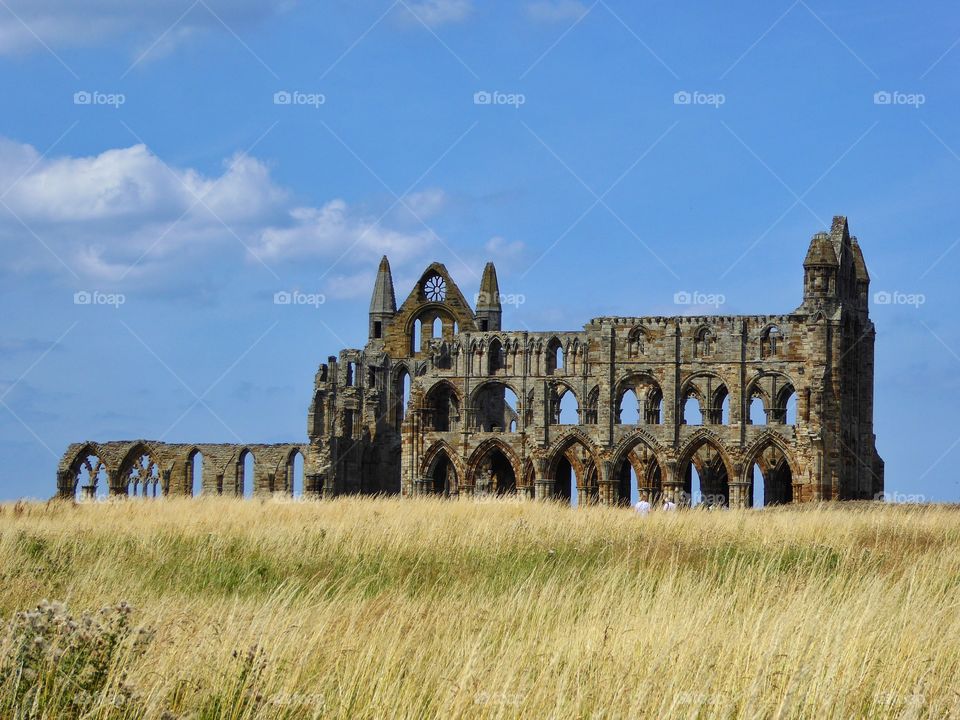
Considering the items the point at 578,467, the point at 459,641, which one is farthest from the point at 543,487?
the point at 459,641

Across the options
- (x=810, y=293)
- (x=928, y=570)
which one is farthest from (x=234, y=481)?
(x=928, y=570)

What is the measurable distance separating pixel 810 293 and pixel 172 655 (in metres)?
40.4

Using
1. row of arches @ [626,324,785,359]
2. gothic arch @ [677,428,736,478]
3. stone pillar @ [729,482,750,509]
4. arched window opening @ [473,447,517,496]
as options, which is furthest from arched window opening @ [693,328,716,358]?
arched window opening @ [473,447,517,496]

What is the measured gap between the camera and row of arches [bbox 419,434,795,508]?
155ft

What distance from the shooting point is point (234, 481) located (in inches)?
2206

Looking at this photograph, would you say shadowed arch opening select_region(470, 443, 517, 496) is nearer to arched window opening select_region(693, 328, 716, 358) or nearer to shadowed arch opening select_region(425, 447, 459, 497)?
shadowed arch opening select_region(425, 447, 459, 497)

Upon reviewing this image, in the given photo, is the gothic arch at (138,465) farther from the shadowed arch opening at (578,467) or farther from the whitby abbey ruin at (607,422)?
the shadowed arch opening at (578,467)

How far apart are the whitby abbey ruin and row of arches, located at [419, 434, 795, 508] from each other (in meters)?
0.06

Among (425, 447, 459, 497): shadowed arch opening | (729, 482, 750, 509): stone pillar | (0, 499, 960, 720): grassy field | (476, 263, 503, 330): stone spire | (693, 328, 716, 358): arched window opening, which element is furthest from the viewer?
(476, 263, 503, 330): stone spire

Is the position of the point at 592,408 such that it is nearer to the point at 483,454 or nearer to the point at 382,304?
the point at 483,454

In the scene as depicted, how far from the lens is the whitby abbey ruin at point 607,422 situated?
46438 mm

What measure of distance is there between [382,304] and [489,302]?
5.37 metres

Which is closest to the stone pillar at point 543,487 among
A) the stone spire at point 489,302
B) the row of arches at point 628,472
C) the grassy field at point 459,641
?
the row of arches at point 628,472

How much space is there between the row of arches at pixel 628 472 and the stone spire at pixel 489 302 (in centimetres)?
742
